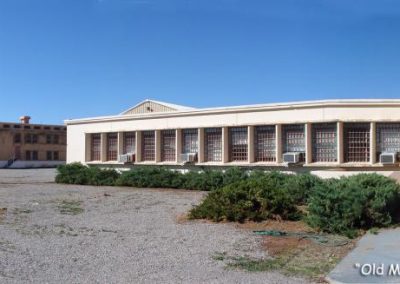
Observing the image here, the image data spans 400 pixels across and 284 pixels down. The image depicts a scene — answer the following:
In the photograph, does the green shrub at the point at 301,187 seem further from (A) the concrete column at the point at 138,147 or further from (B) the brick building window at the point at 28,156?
(B) the brick building window at the point at 28,156

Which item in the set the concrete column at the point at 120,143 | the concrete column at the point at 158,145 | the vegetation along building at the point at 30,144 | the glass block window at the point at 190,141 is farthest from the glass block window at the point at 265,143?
the vegetation along building at the point at 30,144

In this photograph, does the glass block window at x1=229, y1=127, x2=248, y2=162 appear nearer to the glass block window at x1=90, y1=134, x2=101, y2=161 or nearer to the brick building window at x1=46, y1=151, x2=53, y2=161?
the glass block window at x1=90, y1=134, x2=101, y2=161

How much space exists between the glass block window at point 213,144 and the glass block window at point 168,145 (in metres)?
1.97

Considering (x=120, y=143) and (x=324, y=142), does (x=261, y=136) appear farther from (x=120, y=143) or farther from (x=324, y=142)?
(x=120, y=143)

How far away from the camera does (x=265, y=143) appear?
854 inches

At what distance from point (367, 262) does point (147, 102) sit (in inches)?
909

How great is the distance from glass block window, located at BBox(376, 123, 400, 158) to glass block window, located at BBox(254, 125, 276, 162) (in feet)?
13.8

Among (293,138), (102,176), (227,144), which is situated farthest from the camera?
(102,176)

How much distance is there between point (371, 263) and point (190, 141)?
17109 millimetres

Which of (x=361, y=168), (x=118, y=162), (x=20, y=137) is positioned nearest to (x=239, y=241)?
(x=361, y=168)

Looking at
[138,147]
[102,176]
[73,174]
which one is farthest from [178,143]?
[73,174]

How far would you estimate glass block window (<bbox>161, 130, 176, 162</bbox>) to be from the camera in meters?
24.8

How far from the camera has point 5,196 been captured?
18891 mm

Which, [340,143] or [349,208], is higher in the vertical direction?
[340,143]
